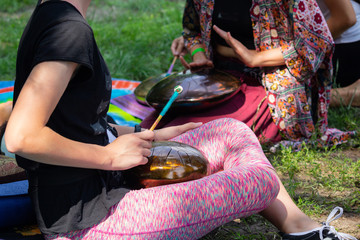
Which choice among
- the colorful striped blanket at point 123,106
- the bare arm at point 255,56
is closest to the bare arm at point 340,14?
the bare arm at point 255,56

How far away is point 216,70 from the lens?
274cm

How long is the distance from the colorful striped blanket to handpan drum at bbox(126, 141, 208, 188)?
1.35m

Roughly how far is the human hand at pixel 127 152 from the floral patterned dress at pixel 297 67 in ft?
4.24

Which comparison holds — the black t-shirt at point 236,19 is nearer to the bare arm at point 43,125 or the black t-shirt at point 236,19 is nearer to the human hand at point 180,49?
the human hand at point 180,49

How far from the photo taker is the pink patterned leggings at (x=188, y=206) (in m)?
1.50

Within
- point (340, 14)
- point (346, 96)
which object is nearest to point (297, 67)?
point (340, 14)

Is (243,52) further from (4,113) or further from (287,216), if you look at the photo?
(4,113)

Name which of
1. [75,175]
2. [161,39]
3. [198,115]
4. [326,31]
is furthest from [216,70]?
[161,39]

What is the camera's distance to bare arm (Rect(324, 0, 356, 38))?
2.70m

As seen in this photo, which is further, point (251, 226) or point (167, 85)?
point (167, 85)

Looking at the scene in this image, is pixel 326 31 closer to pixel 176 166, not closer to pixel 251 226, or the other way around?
pixel 251 226

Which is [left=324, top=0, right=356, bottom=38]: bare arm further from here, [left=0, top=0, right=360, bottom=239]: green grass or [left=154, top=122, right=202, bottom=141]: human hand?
[left=154, top=122, right=202, bottom=141]: human hand

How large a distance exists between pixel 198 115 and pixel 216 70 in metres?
0.28

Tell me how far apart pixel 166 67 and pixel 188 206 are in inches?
112
